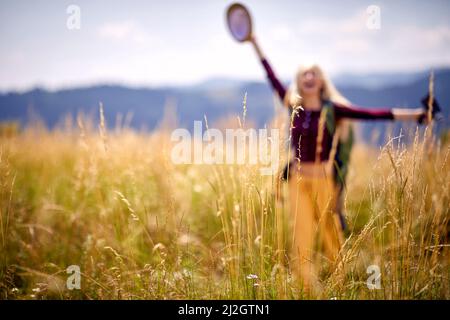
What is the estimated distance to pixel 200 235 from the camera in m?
3.12

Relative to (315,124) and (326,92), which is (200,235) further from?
(326,92)

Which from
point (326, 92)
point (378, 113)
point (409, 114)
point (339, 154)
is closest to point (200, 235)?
point (339, 154)

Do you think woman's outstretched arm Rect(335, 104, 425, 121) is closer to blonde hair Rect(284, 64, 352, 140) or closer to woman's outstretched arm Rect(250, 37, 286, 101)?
blonde hair Rect(284, 64, 352, 140)

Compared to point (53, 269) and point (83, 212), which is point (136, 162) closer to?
point (83, 212)

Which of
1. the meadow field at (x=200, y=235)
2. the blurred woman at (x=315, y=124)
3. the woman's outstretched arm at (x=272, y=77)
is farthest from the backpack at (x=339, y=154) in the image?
the woman's outstretched arm at (x=272, y=77)

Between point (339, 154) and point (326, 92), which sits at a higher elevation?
point (326, 92)

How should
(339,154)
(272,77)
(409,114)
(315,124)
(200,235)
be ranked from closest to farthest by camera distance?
(409,114)
(315,124)
(339,154)
(272,77)
(200,235)

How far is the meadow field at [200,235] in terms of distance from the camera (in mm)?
1563

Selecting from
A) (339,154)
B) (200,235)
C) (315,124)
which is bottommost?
(200,235)

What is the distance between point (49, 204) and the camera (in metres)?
3.09

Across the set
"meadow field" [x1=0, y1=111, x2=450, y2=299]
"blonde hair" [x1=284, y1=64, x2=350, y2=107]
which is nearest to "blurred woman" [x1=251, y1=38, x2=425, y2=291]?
"blonde hair" [x1=284, y1=64, x2=350, y2=107]
